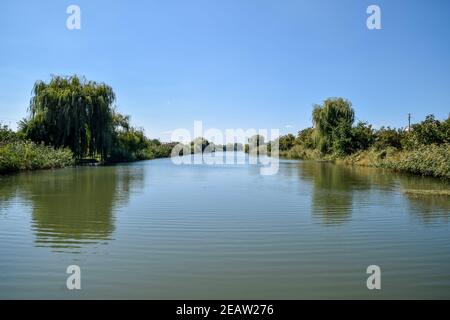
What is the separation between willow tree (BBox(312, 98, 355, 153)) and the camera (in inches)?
1431

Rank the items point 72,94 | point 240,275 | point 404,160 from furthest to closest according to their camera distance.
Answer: point 72,94
point 404,160
point 240,275

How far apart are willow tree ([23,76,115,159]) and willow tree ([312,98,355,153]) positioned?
61.8ft

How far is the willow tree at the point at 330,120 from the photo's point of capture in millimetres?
36344

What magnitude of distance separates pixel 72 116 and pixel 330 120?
72.5 feet

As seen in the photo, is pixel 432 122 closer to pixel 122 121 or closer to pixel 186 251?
pixel 186 251

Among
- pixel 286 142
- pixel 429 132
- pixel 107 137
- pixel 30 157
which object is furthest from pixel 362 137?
pixel 286 142

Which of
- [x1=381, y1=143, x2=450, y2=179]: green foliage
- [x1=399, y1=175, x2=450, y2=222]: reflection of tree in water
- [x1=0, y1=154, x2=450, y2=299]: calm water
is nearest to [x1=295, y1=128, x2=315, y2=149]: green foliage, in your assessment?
[x1=381, y1=143, x2=450, y2=179]: green foliage

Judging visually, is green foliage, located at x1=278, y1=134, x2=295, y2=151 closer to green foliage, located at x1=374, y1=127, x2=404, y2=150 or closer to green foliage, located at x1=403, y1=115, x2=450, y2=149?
green foliage, located at x1=374, y1=127, x2=404, y2=150

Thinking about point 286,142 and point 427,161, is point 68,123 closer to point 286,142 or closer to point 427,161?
point 427,161

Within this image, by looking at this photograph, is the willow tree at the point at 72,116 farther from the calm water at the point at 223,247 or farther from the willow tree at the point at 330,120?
the willow tree at the point at 330,120
